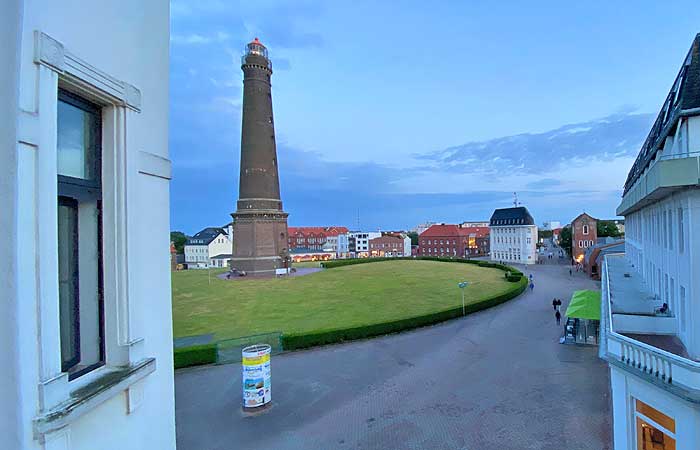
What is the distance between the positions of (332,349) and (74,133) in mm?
16991

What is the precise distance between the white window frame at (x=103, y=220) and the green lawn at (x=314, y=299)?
58.7ft

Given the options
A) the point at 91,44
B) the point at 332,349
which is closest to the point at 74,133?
the point at 91,44

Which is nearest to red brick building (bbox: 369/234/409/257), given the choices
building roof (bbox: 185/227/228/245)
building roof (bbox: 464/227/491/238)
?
→ building roof (bbox: 464/227/491/238)

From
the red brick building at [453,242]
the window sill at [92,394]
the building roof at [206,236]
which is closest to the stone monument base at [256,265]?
the window sill at [92,394]

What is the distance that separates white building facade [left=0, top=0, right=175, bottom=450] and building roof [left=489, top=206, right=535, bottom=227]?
62.3 m

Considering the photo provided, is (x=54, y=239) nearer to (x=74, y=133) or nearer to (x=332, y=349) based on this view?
(x=74, y=133)

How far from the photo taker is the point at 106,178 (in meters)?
2.70

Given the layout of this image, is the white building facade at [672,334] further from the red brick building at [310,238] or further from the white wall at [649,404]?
the red brick building at [310,238]

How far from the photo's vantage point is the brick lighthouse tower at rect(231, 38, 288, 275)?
41656 millimetres

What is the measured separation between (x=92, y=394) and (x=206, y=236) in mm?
88893

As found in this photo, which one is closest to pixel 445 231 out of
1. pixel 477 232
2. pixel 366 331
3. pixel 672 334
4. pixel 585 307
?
pixel 477 232

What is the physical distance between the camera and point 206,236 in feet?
281

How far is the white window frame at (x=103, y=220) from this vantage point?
1948 millimetres

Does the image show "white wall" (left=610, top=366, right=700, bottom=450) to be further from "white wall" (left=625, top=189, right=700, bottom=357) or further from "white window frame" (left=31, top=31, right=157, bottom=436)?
"white window frame" (left=31, top=31, right=157, bottom=436)
